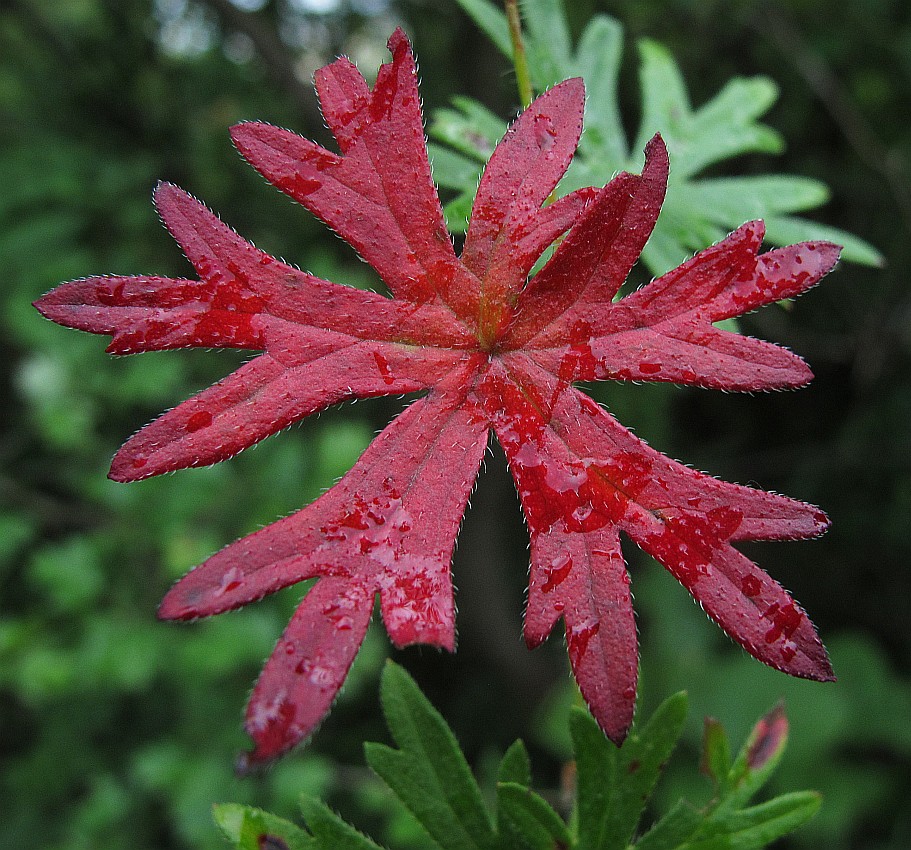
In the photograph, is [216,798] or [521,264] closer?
[521,264]

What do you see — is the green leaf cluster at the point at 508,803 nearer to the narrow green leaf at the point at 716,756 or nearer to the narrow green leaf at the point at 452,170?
the narrow green leaf at the point at 716,756

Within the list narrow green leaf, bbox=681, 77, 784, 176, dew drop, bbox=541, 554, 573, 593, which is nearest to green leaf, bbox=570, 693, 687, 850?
dew drop, bbox=541, 554, 573, 593

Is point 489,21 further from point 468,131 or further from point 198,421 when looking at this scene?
point 198,421

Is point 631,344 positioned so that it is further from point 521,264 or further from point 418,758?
point 418,758

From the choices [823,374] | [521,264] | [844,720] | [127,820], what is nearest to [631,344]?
[521,264]

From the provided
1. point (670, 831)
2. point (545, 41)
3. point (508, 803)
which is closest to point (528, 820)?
point (508, 803)

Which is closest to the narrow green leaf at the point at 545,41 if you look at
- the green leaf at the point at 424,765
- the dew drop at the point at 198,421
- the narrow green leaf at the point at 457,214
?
the narrow green leaf at the point at 457,214
